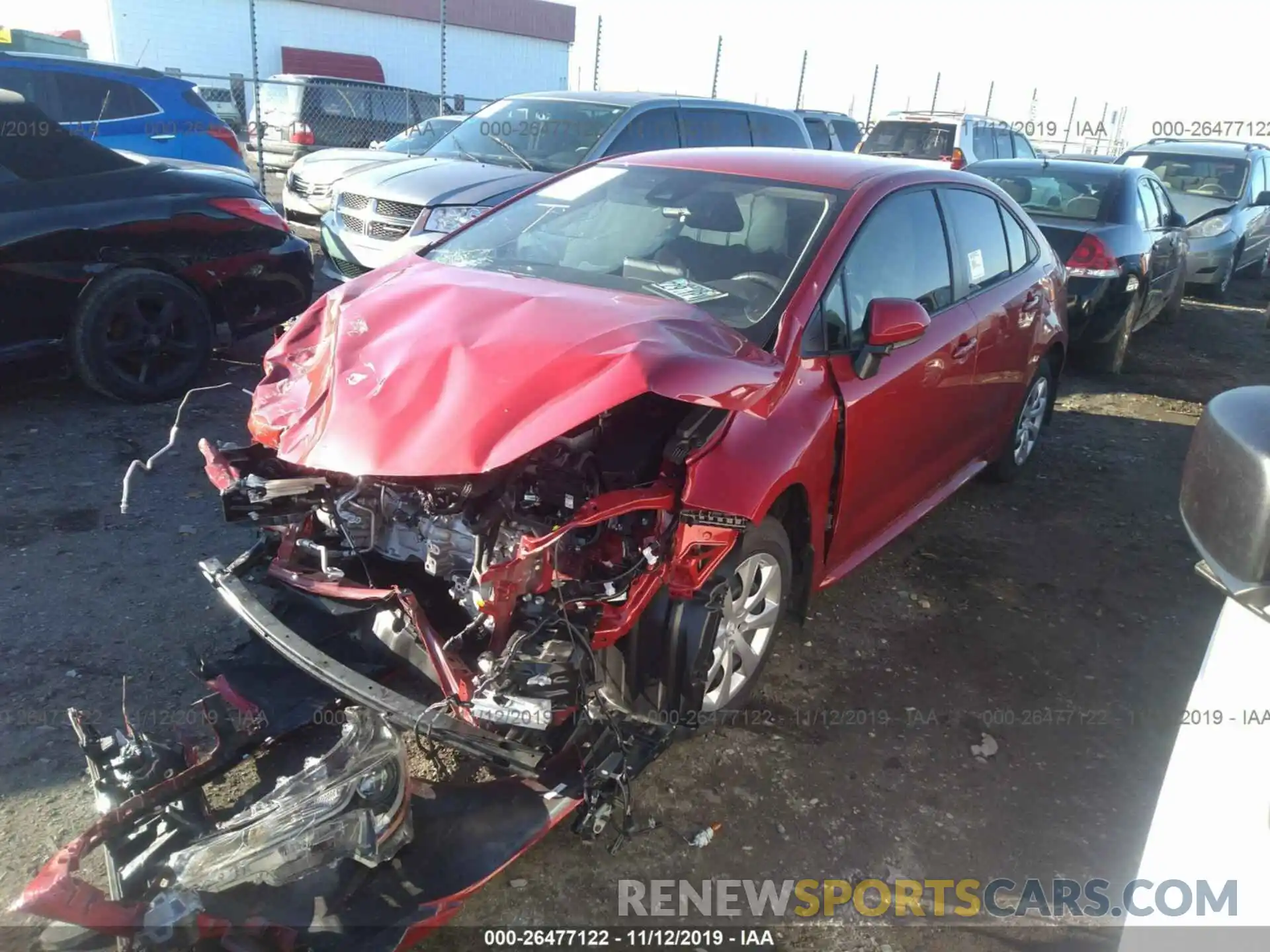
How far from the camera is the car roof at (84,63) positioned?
24.7 ft

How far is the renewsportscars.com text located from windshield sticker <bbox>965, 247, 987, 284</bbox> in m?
2.60

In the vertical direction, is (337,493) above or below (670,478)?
below

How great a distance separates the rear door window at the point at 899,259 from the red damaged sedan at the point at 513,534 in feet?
0.08

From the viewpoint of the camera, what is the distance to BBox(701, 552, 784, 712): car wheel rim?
9.93ft

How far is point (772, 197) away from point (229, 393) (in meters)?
4.04

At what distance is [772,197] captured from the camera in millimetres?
3602

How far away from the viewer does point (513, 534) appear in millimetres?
2621

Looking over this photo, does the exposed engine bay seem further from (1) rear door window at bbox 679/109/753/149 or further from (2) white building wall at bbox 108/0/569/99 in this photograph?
(2) white building wall at bbox 108/0/569/99

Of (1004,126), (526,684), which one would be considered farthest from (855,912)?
(1004,126)

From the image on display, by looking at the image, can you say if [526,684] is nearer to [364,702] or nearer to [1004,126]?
[364,702]

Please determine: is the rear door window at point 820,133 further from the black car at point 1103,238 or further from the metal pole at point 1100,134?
the metal pole at point 1100,134

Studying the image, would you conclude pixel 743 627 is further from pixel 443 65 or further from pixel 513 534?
pixel 443 65

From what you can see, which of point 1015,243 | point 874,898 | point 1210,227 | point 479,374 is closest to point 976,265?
point 1015,243

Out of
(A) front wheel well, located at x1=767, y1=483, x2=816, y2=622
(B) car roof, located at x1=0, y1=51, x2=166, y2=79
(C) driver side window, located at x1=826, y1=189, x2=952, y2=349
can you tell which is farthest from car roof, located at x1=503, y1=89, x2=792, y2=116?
(A) front wheel well, located at x1=767, y1=483, x2=816, y2=622
